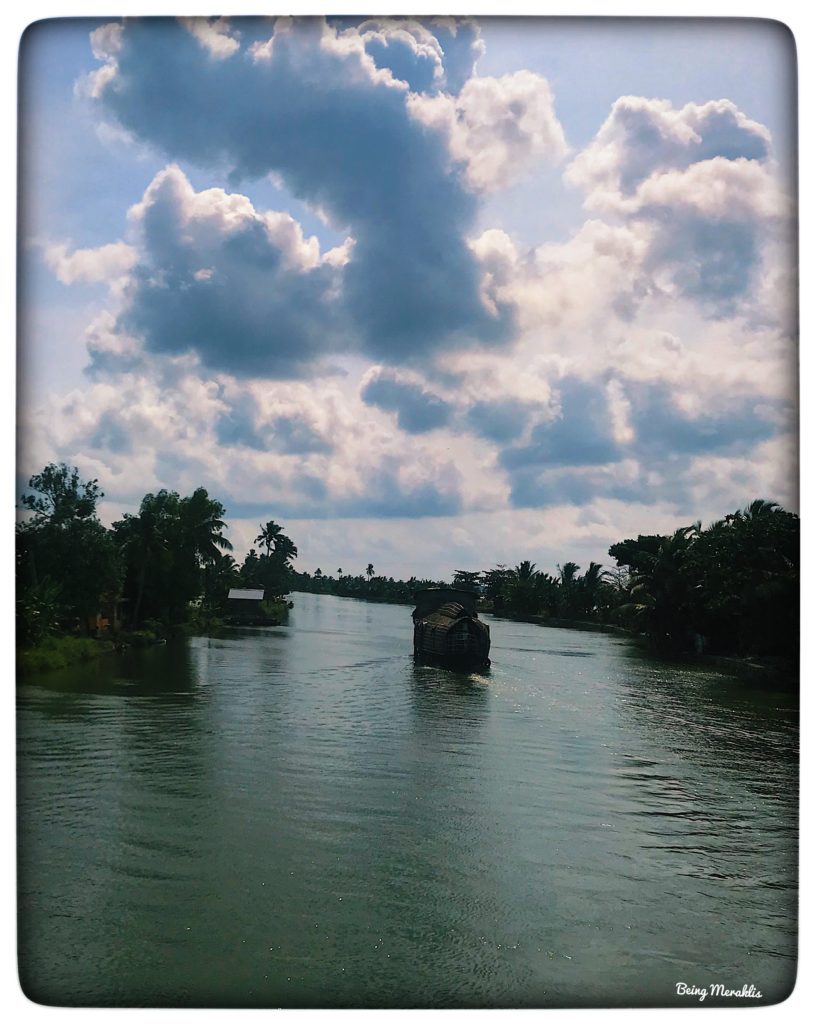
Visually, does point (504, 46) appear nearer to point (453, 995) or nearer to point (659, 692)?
point (453, 995)

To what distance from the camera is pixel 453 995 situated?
15.2 feet

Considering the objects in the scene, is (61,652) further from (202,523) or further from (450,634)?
(450,634)

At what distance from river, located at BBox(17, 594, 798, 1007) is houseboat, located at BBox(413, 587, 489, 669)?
6.14ft

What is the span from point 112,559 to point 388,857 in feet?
24.8

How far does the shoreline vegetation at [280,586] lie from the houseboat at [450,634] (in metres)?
0.38

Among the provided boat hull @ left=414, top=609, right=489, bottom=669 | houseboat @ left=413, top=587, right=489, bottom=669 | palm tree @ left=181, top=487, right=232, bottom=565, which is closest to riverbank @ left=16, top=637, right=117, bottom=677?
palm tree @ left=181, top=487, right=232, bottom=565

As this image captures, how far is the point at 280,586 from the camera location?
2745 cm

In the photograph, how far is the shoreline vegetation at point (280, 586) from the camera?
7516mm

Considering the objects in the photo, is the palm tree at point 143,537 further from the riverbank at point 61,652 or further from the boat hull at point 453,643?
the boat hull at point 453,643

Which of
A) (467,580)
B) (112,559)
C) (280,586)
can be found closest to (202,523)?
(112,559)

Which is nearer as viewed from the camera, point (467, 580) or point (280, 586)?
point (467, 580)

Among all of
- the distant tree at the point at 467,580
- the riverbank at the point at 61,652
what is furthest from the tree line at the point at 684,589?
the riverbank at the point at 61,652

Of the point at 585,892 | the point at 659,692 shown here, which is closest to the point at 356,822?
the point at 585,892

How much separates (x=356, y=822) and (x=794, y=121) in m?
6.47
